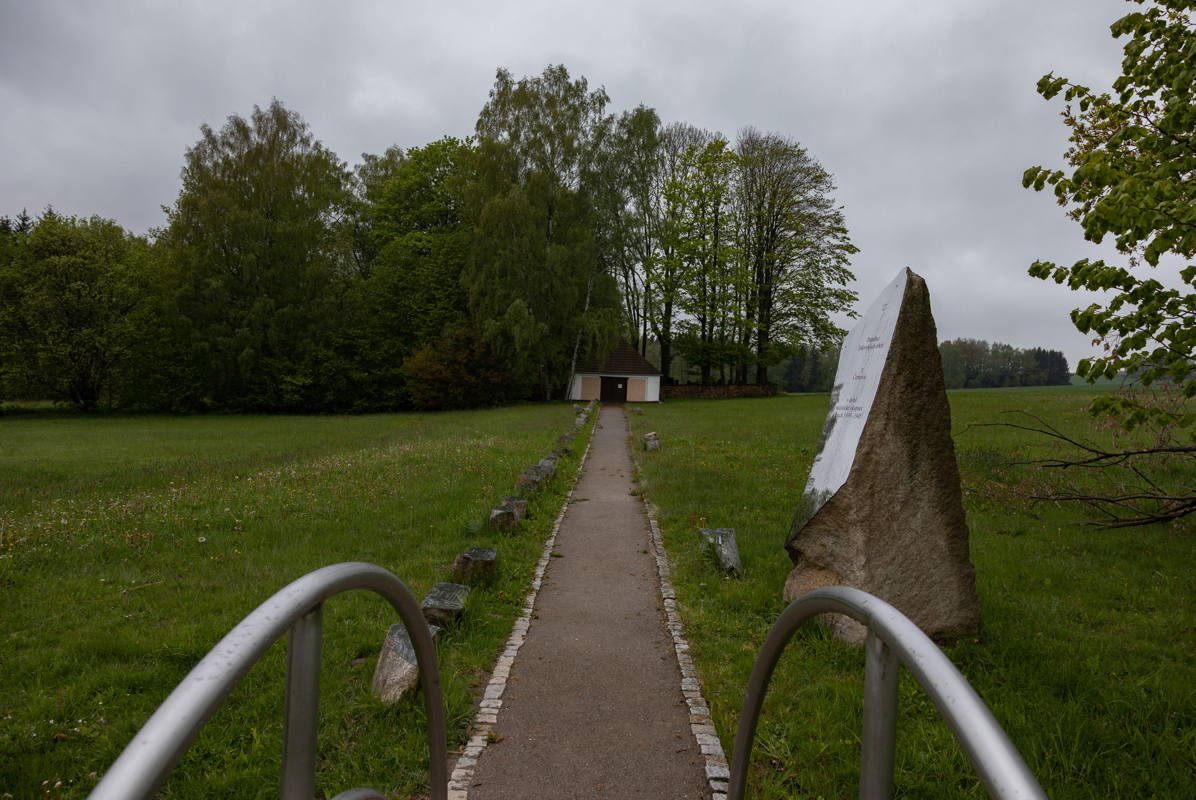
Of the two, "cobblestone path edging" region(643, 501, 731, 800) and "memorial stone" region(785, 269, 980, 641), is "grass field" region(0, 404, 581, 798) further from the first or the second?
"memorial stone" region(785, 269, 980, 641)

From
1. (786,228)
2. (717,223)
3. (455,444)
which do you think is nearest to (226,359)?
(455,444)

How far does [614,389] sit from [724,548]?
35020 millimetres

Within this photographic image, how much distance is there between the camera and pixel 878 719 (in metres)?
1.48

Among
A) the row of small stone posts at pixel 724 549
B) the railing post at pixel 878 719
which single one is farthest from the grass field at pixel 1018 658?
the railing post at pixel 878 719

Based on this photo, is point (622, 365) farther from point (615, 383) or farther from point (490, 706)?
point (490, 706)

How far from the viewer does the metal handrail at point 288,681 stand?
2.86 ft

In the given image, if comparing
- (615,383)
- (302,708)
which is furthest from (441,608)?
(615,383)

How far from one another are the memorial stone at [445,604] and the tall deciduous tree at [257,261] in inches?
1335

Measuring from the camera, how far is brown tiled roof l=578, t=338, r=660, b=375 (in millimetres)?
41688

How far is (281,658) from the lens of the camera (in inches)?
189

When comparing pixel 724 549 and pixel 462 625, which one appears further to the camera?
pixel 724 549

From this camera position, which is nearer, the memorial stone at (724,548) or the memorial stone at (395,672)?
the memorial stone at (395,672)

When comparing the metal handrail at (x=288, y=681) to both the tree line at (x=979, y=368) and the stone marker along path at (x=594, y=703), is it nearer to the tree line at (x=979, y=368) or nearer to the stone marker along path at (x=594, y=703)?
the stone marker along path at (x=594, y=703)

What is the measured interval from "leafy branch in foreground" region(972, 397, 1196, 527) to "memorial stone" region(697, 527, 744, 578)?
308 centimetres
